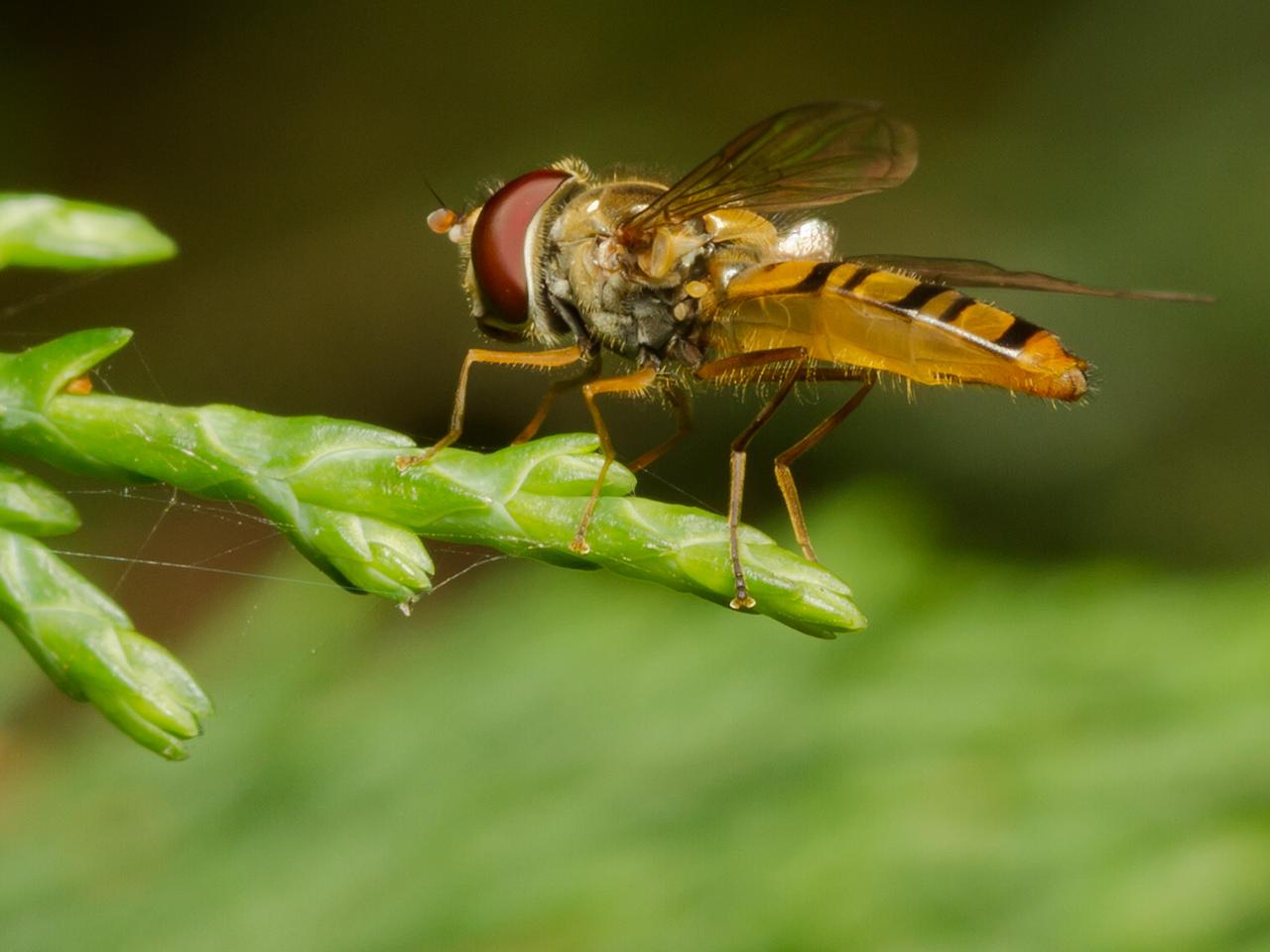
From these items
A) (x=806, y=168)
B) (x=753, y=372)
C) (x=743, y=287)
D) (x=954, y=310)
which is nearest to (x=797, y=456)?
(x=753, y=372)

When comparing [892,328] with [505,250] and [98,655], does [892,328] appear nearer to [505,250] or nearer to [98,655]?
[505,250]

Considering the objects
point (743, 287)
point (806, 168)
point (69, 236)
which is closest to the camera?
point (69, 236)

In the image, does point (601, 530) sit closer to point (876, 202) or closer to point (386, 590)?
point (386, 590)

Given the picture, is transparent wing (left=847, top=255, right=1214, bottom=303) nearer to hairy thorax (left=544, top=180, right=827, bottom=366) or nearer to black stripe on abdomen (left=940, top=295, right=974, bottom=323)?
black stripe on abdomen (left=940, top=295, right=974, bottom=323)

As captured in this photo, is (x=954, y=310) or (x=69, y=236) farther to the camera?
(x=954, y=310)

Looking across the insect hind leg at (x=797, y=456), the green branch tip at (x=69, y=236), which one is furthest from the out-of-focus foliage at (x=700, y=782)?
the green branch tip at (x=69, y=236)

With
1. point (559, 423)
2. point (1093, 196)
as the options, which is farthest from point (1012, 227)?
point (559, 423)

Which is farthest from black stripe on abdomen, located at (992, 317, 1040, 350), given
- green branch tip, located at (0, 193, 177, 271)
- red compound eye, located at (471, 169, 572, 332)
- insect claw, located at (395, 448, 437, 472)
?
green branch tip, located at (0, 193, 177, 271)
